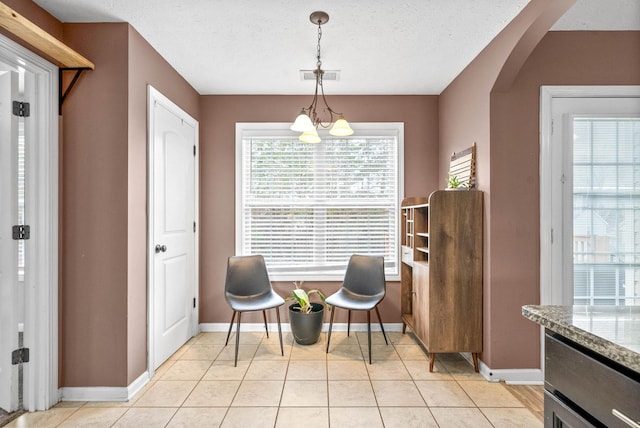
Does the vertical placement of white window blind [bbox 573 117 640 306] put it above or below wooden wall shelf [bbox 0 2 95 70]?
below

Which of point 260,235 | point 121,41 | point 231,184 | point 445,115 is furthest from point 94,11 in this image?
point 445,115

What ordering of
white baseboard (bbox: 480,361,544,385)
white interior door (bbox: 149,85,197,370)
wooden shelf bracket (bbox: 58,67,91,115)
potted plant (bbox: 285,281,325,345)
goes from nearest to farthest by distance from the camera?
wooden shelf bracket (bbox: 58,67,91,115), white baseboard (bbox: 480,361,544,385), white interior door (bbox: 149,85,197,370), potted plant (bbox: 285,281,325,345)

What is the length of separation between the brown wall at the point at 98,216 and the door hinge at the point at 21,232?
7.3 inches

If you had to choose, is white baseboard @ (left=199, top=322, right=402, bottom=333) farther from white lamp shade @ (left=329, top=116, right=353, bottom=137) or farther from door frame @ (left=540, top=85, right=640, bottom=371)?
white lamp shade @ (left=329, top=116, right=353, bottom=137)

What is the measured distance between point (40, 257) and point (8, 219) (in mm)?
289

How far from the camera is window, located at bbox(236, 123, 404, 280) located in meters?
3.67

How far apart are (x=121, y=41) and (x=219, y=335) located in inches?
108

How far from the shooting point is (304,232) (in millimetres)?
3691

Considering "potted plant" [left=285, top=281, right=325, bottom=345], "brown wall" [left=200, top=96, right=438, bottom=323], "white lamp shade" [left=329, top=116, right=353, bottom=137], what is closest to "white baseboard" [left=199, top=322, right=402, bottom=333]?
"brown wall" [left=200, top=96, right=438, bottom=323]

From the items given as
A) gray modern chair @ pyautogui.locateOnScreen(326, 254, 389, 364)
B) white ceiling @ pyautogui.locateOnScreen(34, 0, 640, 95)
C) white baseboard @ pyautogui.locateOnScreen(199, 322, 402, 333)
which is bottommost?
white baseboard @ pyautogui.locateOnScreen(199, 322, 402, 333)

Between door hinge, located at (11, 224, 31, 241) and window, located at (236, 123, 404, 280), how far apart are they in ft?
5.94

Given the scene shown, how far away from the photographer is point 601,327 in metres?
0.92

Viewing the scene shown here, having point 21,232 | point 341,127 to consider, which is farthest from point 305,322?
point 21,232

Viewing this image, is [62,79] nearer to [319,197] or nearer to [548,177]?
[319,197]
